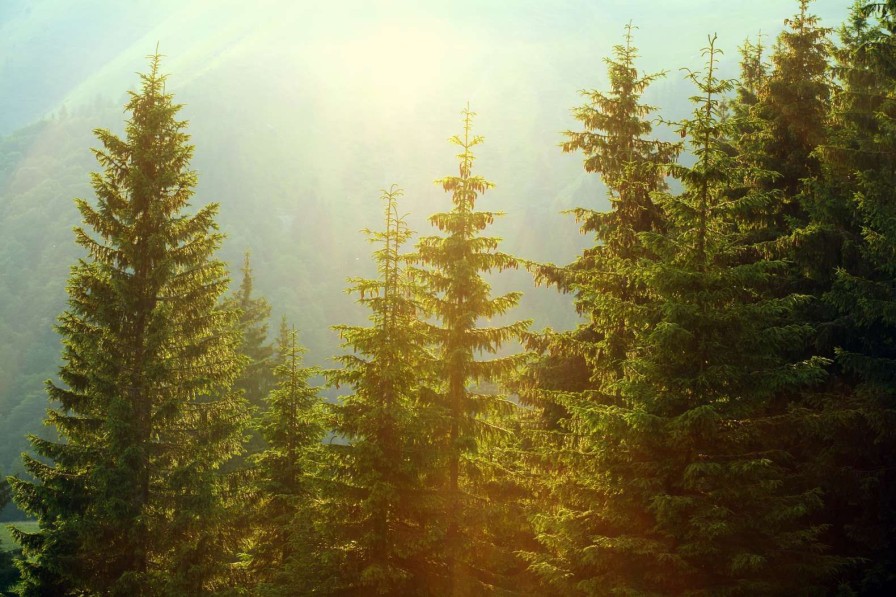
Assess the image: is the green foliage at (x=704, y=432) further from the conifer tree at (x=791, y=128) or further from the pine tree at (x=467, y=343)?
the conifer tree at (x=791, y=128)

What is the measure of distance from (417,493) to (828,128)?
14.2 meters

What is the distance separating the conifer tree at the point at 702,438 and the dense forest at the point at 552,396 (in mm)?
63

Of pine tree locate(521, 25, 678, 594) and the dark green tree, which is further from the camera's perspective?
the dark green tree

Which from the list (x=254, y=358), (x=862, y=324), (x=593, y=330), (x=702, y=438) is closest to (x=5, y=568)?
(x=254, y=358)

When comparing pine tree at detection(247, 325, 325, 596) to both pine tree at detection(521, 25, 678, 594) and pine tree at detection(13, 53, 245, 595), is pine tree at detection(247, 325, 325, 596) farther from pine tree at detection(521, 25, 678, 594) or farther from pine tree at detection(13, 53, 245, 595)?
pine tree at detection(521, 25, 678, 594)

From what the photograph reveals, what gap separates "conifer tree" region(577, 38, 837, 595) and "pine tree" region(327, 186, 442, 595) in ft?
13.0

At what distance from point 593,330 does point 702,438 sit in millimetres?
5868

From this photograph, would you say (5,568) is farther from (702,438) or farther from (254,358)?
(702,438)

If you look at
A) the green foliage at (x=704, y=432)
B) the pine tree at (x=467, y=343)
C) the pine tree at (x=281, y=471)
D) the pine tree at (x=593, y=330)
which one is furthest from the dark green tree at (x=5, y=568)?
the green foliage at (x=704, y=432)

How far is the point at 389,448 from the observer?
16234mm

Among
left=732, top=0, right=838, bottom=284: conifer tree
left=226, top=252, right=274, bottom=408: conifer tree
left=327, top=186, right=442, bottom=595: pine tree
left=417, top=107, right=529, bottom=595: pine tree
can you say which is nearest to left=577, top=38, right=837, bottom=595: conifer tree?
left=417, top=107, right=529, bottom=595: pine tree

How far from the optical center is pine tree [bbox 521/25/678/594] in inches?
570

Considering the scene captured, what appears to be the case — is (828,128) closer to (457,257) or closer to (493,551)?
(457,257)

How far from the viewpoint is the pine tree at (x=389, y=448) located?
15.8 metres
